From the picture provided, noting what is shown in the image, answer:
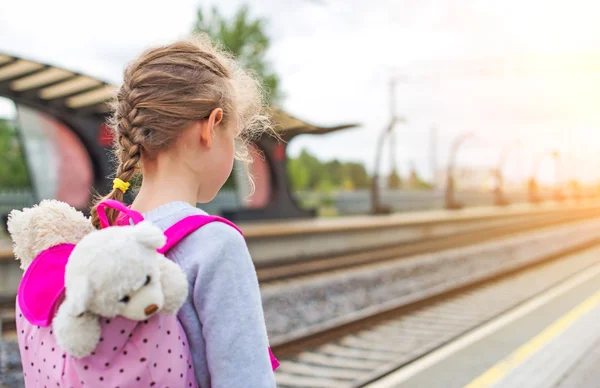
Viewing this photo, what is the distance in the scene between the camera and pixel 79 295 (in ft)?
2.71

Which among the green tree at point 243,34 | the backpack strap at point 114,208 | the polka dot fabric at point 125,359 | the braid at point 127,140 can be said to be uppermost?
the green tree at point 243,34

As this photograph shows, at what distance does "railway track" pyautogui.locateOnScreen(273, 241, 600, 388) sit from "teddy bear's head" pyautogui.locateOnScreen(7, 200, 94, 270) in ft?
13.0

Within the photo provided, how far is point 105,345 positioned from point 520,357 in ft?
14.5

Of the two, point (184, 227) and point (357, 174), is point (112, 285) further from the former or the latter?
point (357, 174)

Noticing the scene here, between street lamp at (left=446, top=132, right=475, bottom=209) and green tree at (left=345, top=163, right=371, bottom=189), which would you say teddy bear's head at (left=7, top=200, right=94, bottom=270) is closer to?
street lamp at (left=446, top=132, right=475, bottom=209)

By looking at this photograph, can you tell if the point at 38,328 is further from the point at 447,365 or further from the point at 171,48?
the point at 447,365

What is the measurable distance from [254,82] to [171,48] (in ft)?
0.75

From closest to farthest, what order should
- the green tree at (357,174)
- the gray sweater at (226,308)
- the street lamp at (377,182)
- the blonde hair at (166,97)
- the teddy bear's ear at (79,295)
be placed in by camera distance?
the teddy bear's ear at (79,295) < the gray sweater at (226,308) < the blonde hair at (166,97) < the street lamp at (377,182) < the green tree at (357,174)

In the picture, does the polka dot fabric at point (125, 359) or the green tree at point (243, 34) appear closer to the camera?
the polka dot fabric at point (125, 359)

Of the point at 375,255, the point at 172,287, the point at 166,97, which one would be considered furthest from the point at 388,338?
the point at 375,255

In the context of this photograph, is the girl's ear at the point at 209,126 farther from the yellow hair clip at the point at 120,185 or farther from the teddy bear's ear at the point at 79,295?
the teddy bear's ear at the point at 79,295

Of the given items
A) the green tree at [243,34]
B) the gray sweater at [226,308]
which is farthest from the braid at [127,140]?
the green tree at [243,34]

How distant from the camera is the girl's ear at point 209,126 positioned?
1122 millimetres

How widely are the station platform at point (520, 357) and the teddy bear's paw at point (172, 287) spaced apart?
3.54m
